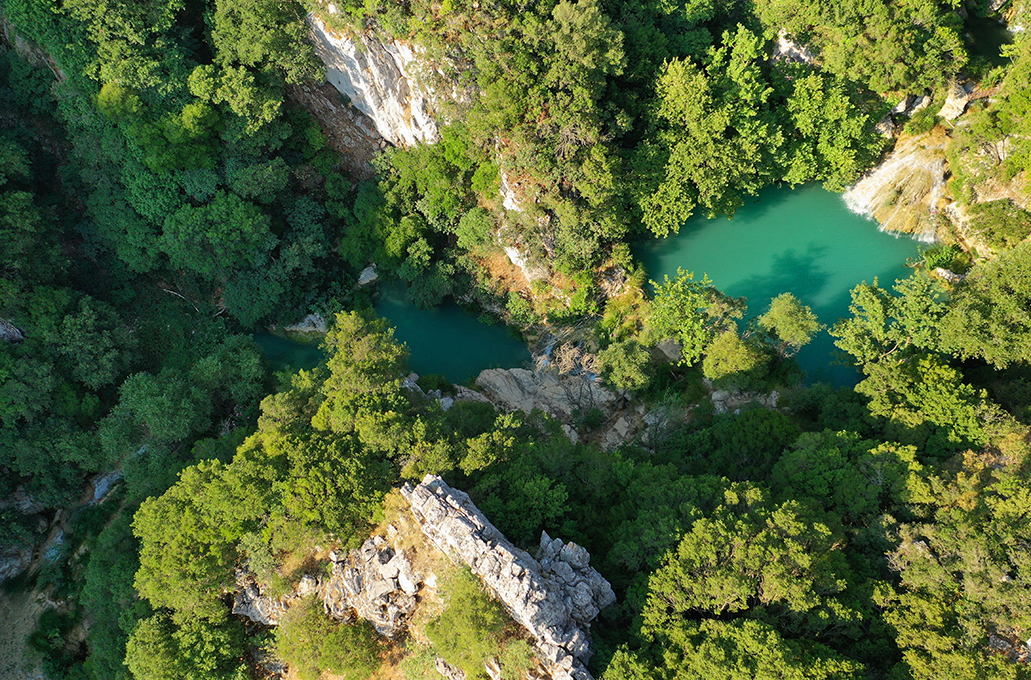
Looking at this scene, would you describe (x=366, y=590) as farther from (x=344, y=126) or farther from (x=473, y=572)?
(x=344, y=126)

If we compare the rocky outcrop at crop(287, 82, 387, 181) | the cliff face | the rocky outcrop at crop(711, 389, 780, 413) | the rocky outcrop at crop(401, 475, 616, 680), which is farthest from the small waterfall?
the rocky outcrop at crop(287, 82, 387, 181)

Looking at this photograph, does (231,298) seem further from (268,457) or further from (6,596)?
(6,596)

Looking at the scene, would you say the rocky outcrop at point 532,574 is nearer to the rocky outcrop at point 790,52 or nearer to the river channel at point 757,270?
the river channel at point 757,270

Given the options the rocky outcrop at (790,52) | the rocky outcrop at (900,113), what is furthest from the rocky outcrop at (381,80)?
the rocky outcrop at (900,113)

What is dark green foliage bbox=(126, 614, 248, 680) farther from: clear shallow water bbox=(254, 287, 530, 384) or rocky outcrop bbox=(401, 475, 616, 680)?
clear shallow water bbox=(254, 287, 530, 384)

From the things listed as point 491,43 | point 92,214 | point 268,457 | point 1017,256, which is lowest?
point 268,457

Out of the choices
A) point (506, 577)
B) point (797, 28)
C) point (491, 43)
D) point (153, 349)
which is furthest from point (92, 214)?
point (797, 28)
